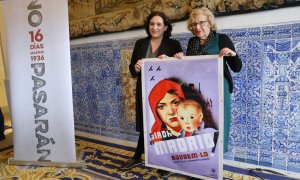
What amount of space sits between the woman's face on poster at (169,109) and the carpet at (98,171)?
514mm

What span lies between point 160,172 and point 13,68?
5.71 feet

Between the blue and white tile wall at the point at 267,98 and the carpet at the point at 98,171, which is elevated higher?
the blue and white tile wall at the point at 267,98

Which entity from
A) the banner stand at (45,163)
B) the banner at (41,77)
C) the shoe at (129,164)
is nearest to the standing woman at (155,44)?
the shoe at (129,164)

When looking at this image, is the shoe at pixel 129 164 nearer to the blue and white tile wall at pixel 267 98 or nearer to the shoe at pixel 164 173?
the shoe at pixel 164 173

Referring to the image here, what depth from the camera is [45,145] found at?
8.44 ft

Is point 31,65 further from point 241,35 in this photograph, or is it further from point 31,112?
point 241,35

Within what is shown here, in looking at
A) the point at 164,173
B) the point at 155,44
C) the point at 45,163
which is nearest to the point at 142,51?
the point at 155,44

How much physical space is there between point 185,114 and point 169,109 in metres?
Result: 0.14

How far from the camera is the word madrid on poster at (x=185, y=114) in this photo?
1845mm

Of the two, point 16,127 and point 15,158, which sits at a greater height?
point 16,127

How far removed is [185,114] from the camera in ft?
6.48

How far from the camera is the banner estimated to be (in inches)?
96.0

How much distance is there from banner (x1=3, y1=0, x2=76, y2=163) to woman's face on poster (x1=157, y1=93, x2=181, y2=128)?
0.94 metres

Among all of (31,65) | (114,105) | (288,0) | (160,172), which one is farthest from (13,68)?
(288,0)
